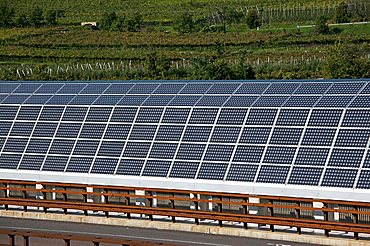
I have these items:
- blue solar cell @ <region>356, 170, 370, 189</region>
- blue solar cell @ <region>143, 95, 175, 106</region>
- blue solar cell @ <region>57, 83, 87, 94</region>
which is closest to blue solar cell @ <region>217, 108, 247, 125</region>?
blue solar cell @ <region>143, 95, 175, 106</region>

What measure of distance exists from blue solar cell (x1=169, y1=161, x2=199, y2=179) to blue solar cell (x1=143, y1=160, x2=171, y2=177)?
311 mm

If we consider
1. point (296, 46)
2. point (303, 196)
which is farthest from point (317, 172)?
point (296, 46)

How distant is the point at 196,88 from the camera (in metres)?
43.0

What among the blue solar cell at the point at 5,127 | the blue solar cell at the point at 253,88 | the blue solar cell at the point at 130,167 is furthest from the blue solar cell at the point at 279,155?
the blue solar cell at the point at 5,127

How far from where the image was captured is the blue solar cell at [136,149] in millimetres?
39906

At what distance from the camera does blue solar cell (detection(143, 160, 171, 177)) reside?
3844cm

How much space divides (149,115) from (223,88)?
3450 mm

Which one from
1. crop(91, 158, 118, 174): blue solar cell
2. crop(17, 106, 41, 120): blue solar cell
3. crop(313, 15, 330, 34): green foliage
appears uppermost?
crop(17, 106, 41, 120): blue solar cell

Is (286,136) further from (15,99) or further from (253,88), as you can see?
(15,99)

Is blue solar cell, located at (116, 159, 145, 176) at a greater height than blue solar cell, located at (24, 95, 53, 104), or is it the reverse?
blue solar cell, located at (24, 95, 53, 104)

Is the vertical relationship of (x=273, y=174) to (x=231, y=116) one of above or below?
below

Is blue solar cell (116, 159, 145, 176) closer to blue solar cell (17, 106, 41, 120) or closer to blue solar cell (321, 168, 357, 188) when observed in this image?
blue solar cell (17, 106, 41, 120)

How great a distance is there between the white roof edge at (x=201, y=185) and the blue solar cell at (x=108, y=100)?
4107 millimetres

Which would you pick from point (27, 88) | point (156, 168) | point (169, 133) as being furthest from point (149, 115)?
point (27, 88)
